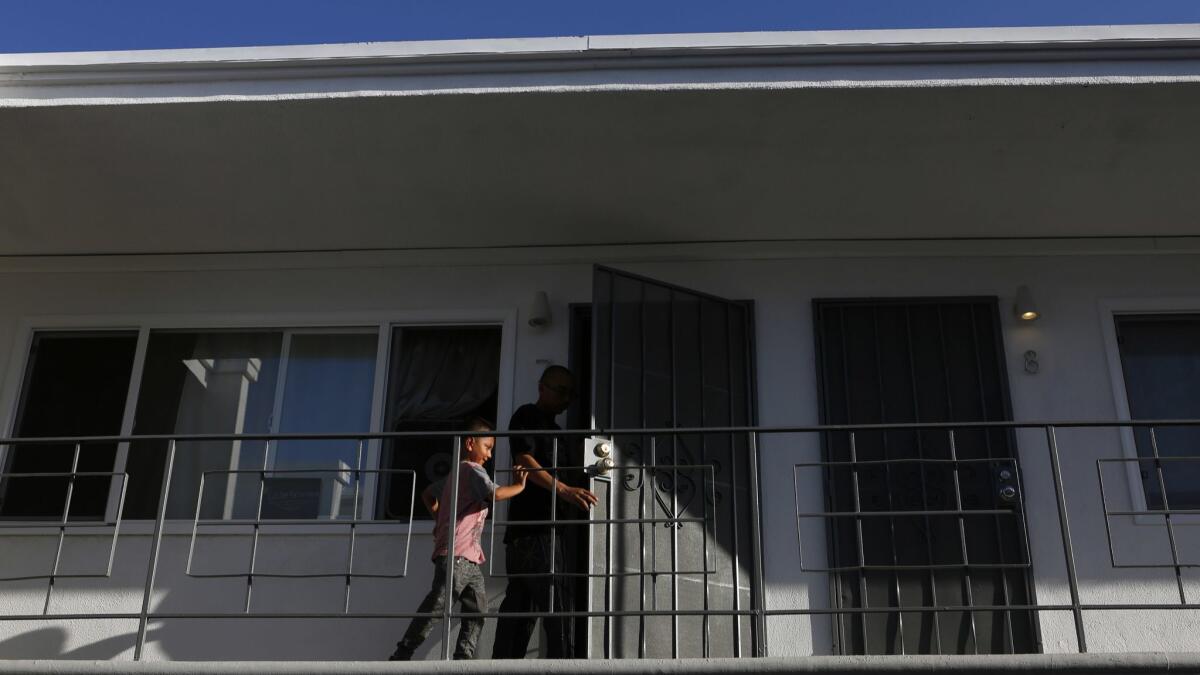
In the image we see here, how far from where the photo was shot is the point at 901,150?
5746 mm

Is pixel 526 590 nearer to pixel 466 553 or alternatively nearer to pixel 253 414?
pixel 466 553

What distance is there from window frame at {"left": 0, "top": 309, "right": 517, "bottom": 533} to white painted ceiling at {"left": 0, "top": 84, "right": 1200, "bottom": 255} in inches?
15.9

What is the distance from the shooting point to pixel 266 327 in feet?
22.7

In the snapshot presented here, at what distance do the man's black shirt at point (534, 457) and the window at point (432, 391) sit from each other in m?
0.53

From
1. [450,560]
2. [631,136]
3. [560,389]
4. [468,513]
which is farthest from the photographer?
[560,389]

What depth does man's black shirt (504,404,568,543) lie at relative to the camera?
224 inches

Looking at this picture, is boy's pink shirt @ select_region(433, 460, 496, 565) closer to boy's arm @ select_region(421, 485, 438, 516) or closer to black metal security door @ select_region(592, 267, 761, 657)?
boy's arm @ select_region(421, 485, 438, 516)

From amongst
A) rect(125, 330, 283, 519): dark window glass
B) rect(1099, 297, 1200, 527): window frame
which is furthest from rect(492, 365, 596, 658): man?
rect(1099, 297, 1200, 527): window frame

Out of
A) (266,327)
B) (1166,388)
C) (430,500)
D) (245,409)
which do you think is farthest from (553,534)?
(1166,388)

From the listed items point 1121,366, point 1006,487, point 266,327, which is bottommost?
point 1006,487

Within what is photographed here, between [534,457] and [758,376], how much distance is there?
1.39 metres

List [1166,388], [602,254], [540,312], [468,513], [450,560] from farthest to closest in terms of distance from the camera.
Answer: [602,254], [540,312], [1166,388], [468,513], [450,560]

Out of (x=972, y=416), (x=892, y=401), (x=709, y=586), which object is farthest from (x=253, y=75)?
(x=972, y=416)

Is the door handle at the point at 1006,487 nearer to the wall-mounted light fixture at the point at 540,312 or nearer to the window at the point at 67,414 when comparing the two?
the wall-mounted light fixture at the point at 540,312
